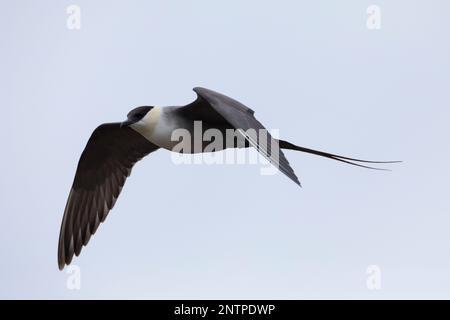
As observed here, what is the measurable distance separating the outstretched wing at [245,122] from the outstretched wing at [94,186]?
5.57ft

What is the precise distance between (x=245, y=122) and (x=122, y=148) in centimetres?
306

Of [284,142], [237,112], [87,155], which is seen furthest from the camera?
[87,155]

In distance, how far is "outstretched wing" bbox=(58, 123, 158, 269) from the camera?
11742mm

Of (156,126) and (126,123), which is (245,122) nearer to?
(156,126)

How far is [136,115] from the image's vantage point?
1077 cm

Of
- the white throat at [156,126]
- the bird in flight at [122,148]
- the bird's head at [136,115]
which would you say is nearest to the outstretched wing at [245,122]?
the bird in flight at [122,148]

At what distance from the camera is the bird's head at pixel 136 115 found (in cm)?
1075

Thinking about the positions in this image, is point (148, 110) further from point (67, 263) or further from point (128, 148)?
point (67, 263)

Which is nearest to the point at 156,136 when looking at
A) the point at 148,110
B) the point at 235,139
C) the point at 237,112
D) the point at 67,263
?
the point at 148,110

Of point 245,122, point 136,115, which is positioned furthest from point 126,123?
point 245,122

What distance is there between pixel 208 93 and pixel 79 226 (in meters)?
3.57

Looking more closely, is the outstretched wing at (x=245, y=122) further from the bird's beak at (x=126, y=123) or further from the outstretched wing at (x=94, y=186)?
the outstretched wing at (x=94, y=186)

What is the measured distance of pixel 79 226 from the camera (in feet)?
39.7

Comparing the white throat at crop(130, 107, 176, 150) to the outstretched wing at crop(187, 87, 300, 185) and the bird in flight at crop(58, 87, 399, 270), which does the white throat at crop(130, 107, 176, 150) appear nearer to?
the bird in flight at crop(58, 87, 399, 270)
